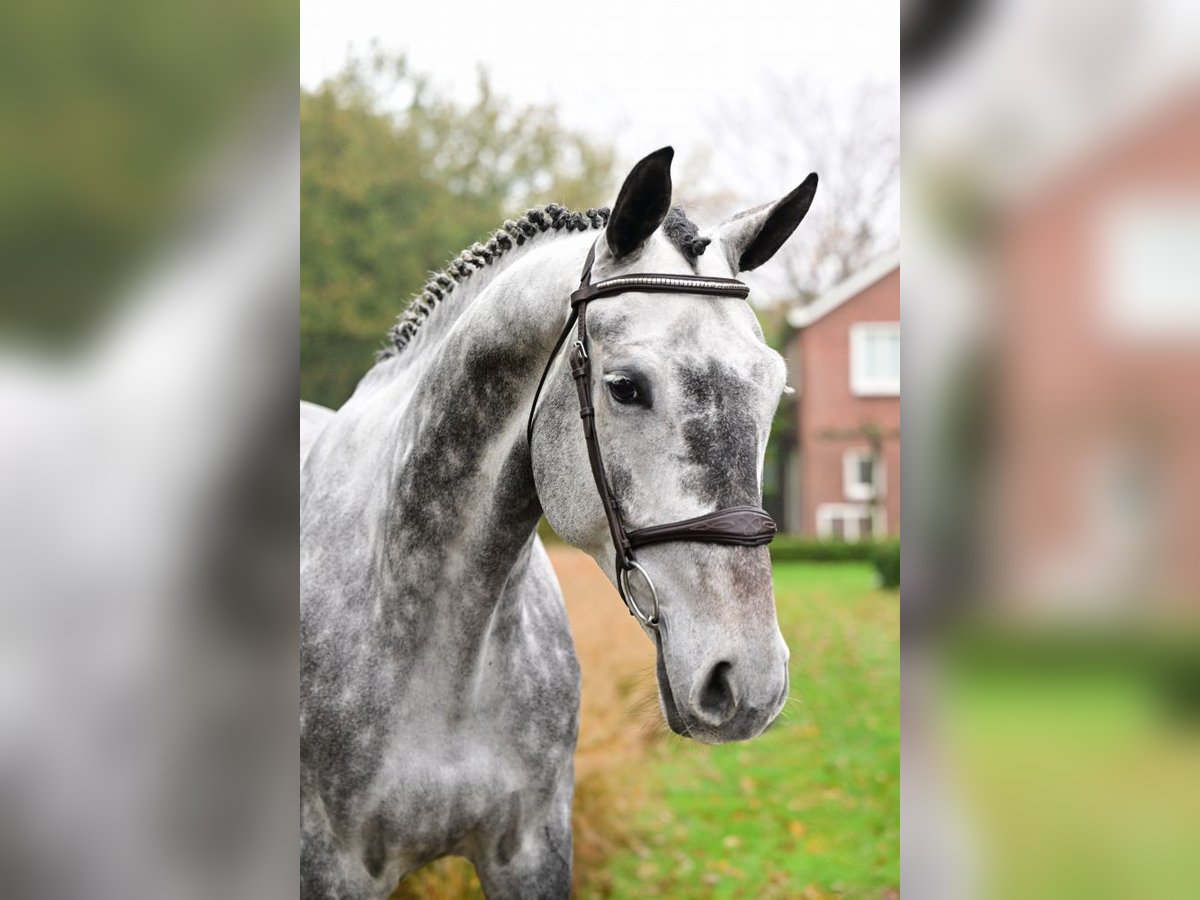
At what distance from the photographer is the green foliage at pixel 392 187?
54.7 ft

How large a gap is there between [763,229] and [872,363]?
19319 mm

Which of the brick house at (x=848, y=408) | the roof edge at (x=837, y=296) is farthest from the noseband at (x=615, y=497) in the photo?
the brick house at (x=848, y=408)

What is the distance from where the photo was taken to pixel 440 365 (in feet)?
7.62

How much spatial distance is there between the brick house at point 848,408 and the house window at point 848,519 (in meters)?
0.02

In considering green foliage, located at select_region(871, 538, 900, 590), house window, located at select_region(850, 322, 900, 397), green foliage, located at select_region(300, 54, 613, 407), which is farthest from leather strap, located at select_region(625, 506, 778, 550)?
house window, located at select_region(850, 322, 900, 397)

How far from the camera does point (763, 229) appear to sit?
2109mm

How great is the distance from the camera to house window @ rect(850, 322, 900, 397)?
20.1 m

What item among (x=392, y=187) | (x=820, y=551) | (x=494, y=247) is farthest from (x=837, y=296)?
(x=494, y=247)

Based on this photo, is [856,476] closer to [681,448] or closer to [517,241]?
[517,241]

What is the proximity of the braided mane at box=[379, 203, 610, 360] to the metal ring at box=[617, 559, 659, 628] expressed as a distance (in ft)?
2.66
